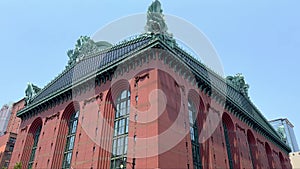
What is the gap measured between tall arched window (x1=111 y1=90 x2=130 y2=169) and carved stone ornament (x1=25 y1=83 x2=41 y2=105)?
26.3 metres

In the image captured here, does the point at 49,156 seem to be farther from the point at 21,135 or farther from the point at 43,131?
the point at 21,135

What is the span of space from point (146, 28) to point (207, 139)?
1821 cm

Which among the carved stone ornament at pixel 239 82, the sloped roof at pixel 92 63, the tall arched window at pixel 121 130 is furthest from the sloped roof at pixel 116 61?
the tall arched window at pixel 121 130

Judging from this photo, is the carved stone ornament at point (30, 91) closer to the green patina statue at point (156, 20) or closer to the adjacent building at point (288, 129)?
the green patina statue at point (156, 20)

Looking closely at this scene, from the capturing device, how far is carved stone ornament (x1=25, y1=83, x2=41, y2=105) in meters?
50.4

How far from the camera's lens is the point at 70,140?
122 ft

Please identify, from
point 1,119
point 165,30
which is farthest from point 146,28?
point 1,119

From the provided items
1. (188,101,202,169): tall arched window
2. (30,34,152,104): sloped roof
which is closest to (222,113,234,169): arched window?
(188,101,202,169): tall arched window

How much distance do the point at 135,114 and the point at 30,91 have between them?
33.3 m

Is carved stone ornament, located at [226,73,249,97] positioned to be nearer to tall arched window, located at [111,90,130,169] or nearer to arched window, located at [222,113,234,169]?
arched window, located at [222,113,234,169]

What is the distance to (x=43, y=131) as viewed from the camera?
136ft

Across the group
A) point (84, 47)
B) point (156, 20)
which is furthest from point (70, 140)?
point (156, 20)

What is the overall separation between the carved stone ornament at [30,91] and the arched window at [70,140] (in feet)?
53.0

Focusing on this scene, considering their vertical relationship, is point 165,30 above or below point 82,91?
above
